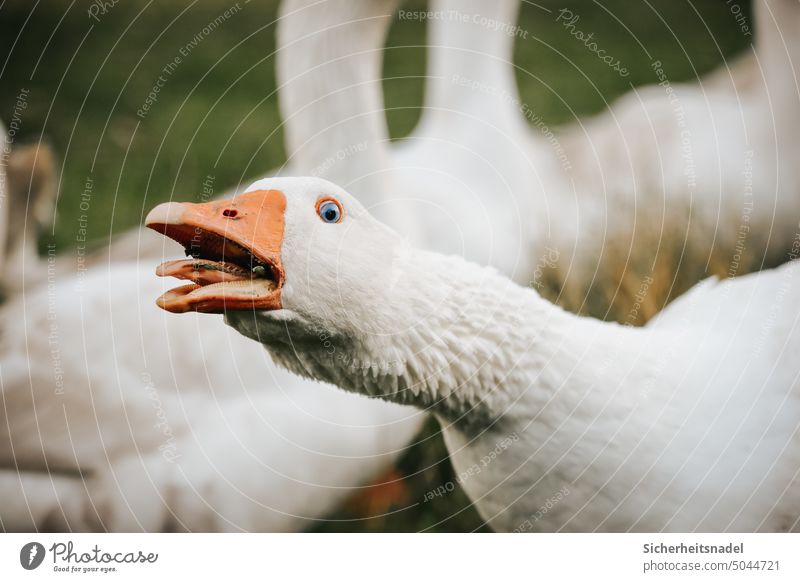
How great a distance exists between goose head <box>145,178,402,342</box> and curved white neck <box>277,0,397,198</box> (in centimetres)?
57

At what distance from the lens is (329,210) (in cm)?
100

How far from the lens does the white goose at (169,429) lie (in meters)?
1.50

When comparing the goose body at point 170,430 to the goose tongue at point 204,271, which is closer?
the goose tongue at point 204,271

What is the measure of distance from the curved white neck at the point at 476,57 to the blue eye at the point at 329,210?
1155 millimetres

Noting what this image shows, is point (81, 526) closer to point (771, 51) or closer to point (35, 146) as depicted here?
point (35, 146)

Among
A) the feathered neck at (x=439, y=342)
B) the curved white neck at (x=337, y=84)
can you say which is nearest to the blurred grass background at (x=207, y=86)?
the curved white neck at (x=337, y=84)

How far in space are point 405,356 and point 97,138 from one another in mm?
1576

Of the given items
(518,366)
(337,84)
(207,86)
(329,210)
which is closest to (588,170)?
(337,84)

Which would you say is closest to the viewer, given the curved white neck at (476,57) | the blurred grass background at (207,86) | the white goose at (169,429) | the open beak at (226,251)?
the open beak at (226,251)

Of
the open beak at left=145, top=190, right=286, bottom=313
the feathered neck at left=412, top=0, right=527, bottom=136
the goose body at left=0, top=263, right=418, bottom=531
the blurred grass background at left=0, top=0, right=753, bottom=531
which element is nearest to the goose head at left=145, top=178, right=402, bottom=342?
the open beak at left=145, top=190, right=286, bottom=313

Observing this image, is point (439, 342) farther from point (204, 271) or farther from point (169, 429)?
point (169, 429)

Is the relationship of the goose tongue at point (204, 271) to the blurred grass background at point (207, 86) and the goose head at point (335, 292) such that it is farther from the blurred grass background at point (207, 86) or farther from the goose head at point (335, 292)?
the blurred grass background at point (207, 86)

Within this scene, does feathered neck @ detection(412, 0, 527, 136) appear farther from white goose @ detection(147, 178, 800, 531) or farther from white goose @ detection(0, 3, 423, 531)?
white goose @ detection(147, 178, 800, 531)

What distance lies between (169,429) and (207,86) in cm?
122
